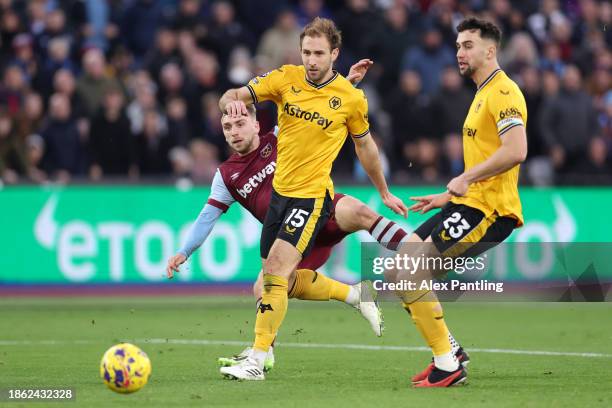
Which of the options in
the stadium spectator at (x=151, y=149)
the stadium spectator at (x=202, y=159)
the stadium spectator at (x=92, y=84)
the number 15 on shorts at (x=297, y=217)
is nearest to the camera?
the number 15 on shorts at (x=297, y=217)

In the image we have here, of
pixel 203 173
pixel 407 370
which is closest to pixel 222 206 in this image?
pixel 407 370

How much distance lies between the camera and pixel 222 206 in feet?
34.8

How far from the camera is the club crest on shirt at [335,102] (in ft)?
32.0

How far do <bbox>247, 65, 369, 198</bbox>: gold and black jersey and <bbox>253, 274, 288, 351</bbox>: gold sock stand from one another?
697mm

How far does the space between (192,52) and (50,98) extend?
2.28 meters

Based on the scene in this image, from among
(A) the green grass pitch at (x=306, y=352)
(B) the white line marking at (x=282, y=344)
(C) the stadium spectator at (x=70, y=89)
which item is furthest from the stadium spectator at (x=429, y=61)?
(B) the white line marking at (x=282, y=344)

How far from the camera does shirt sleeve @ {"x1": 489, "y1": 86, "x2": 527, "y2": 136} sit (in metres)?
9.00

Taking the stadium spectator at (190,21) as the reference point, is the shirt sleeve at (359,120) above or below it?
below

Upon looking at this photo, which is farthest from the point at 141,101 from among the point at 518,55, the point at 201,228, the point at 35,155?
the point at 201,228

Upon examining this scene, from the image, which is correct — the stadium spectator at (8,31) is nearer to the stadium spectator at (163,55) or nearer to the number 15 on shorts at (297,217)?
the stadium spectator at (163,55)

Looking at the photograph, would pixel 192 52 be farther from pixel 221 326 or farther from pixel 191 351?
pixel 191 351

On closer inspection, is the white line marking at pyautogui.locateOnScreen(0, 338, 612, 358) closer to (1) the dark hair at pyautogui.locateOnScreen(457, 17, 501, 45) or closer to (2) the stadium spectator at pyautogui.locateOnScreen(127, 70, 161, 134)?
(1) the dark hair at pyautogui.locateOnScreen(457, 17, 501, 45)

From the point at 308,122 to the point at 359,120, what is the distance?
0.42 metres

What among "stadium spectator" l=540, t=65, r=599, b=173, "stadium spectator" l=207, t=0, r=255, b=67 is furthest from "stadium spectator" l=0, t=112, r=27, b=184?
"stadium spectator" l=540, t=65, r=599, b=173
